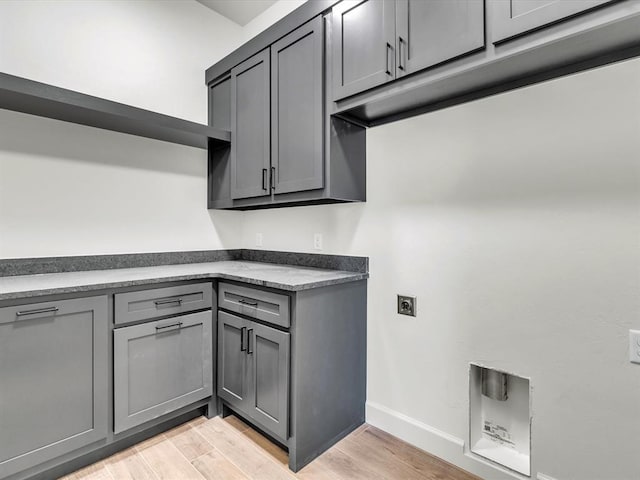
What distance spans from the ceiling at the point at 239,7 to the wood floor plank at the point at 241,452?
305cm

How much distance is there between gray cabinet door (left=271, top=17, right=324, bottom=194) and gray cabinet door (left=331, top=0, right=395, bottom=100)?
0.42ft

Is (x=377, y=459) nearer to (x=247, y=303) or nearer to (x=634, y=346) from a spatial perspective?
(x=247, y=303)

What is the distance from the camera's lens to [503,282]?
5.12ft

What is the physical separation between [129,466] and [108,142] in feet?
6.26

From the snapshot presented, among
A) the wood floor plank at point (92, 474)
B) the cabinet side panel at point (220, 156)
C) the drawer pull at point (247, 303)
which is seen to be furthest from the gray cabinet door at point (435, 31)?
the wood floor plank at point (92, 474)

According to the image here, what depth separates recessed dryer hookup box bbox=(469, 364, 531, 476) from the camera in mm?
1555

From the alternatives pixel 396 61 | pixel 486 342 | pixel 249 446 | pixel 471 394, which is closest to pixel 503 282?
pixel 486 342

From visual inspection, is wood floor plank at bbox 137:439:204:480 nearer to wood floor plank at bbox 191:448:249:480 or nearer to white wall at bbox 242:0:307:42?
wood floor plank at bbox 191:448:249:480

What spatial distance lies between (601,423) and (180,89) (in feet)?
10.2

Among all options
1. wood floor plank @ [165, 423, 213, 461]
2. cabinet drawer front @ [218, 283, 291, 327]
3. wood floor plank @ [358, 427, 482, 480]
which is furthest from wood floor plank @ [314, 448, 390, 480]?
cabinet drawer front @ [218, 283, 291, 327]

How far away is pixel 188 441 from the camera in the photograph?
6.25 feet

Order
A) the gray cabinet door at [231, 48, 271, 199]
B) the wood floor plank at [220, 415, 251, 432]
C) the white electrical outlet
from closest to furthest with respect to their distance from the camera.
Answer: the white electrical outlet < the wood floor plank at [220, 415, 251, 432] < the gray cabinet door at [231, 48, 271, 199]

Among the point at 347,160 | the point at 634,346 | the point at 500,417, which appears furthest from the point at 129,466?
the point at 634,346

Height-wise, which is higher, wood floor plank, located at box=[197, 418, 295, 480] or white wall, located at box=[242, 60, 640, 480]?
white wall, located at box=[242, 60, 640, 480]
